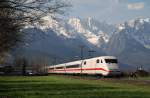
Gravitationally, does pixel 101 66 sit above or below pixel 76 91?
above

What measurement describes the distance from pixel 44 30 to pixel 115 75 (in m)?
49.5

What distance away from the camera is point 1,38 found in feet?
87.1

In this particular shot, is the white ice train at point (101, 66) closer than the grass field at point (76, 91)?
No

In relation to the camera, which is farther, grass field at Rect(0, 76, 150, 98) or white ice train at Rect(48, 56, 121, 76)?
white ice train at Rect(48, 56, 121, 76)

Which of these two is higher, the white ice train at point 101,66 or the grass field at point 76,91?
the white ice train at point 101,66

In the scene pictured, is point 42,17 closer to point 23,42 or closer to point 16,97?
point 23,42

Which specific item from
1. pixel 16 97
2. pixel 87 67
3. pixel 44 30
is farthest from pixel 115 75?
pixel 44 30

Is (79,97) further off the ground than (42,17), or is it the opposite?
(42,17)

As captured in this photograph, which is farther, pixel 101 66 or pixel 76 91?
pixel 101 66

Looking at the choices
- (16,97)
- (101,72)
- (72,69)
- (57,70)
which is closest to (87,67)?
(101,72)

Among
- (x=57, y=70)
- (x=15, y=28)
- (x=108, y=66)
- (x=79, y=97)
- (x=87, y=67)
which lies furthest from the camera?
(x=57, y=70)

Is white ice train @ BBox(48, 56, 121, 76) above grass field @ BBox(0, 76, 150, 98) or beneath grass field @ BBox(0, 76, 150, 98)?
above

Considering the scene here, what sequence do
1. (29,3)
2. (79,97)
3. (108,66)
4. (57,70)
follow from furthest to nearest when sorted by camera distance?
(57,70) < (108,66) < (79,97) < (29,3)

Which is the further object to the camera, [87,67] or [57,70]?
[57,70]
